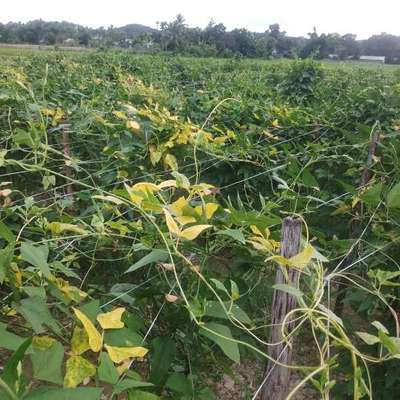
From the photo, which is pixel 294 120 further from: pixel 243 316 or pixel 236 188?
pixel 243 316

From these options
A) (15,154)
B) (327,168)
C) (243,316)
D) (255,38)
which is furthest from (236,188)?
(255,38)

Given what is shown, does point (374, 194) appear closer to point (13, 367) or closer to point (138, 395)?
point (138, 395)

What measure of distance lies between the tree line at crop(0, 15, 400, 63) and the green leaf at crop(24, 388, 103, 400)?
24.9 meters

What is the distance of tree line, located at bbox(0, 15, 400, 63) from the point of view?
2881cm

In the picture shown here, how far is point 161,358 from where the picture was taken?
3.00ft

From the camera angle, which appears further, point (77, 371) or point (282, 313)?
point (282, 313)

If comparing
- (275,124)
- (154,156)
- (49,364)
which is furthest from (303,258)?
(275,124)

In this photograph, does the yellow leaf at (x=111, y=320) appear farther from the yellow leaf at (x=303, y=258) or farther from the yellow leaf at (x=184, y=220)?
the yellow leaf at (x=303, y=258)

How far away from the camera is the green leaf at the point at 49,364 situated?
648 millimetres

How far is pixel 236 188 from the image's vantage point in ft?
7.73

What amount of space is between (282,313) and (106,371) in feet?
1.44

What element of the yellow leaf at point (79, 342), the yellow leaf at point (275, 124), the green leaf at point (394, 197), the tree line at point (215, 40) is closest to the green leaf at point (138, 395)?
the yellow leaf at point (79, 342)

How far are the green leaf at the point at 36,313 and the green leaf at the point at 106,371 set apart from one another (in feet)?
0.44

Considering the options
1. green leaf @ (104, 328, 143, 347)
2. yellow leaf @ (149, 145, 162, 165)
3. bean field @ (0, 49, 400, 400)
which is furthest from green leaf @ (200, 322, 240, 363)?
yellow leaf @ (149, 145, 162, 165)
